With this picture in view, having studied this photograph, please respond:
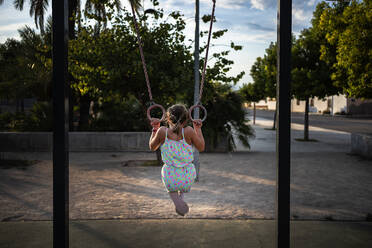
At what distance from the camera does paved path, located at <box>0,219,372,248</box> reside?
4.03 metres

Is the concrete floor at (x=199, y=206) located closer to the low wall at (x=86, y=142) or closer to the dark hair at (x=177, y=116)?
the dark hair at (x=177, y=116)

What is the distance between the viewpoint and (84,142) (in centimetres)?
1328

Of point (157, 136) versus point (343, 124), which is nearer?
point (157, 136)

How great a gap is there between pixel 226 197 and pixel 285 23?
4169mm

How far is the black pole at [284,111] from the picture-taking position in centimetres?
306

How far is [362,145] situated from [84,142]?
10.2 meters

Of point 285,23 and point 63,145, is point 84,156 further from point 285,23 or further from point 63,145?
point 285,23

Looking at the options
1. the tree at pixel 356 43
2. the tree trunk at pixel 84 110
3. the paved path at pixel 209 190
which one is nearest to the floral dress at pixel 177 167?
the paved path at pixel 209 190

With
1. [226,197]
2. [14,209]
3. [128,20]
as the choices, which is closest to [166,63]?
[128,20]

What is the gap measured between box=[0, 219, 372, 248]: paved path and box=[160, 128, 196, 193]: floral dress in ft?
3.65

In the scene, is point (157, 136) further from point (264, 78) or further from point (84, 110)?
point (264, 78)

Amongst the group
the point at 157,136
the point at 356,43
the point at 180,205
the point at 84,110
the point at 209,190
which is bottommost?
the point at 209,190

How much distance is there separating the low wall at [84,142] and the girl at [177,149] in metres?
9.78

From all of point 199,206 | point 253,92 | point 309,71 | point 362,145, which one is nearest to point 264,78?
point 253,92
